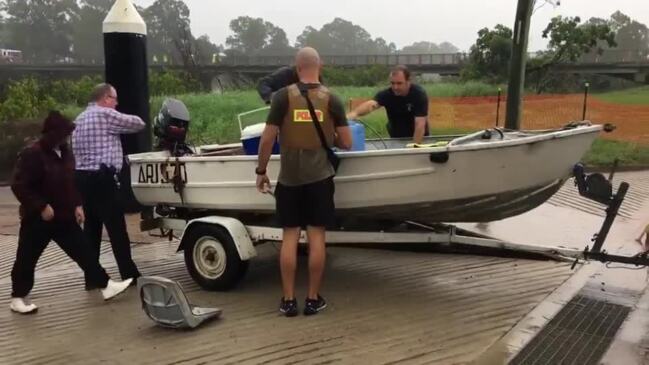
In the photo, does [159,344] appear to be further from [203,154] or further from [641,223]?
[641,223]

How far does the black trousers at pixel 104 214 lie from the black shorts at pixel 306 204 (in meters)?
1.61

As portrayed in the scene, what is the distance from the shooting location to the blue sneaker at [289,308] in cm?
527

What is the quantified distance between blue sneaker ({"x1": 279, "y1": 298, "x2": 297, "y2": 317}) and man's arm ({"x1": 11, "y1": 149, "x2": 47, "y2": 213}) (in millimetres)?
1974

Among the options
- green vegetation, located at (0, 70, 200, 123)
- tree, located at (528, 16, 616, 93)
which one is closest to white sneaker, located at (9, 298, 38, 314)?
green vegetation, located at (0, 70, 200, 123)

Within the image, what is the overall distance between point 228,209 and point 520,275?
2563 mm

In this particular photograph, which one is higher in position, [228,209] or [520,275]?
[228,209]

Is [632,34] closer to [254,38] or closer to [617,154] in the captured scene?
[254,38]

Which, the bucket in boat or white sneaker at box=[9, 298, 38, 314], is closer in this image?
white sneaker at box=[9, 298, 38, 314]

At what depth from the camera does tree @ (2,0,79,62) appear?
117750 mm

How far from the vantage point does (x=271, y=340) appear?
480cm

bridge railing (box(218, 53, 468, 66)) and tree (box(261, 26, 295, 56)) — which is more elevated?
tree (box(261, 26, 295, 56))

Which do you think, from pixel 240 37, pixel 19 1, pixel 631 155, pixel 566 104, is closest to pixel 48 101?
pixel 566 104

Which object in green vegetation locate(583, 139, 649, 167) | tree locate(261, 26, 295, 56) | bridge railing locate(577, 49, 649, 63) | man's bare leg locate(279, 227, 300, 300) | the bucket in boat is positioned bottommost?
green vegetation locate(583, 139, 649, 167)

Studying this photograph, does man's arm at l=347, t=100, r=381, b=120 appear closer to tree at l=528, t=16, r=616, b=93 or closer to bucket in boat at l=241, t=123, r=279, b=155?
bucket in boat at l=241, t=123, r=279, b=155
